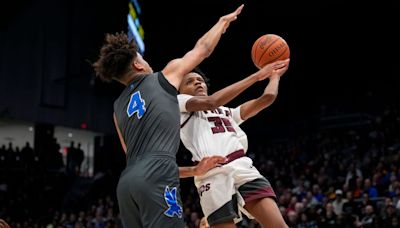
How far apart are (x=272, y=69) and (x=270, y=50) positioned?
1.35ft

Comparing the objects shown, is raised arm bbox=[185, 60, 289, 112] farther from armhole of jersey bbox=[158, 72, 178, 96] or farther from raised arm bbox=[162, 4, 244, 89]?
armhole of jersey bbox=[158, 72, 178, 96]

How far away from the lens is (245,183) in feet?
16.1

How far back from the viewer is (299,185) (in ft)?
50.9

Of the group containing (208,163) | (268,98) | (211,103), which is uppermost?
(268,98)

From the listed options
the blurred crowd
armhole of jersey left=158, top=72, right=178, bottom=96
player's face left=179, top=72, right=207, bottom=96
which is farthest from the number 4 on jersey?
the blurred crowd

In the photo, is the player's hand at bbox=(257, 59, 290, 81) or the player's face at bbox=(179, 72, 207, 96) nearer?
the player's hand at bbox=(257, 59, 290, 81)

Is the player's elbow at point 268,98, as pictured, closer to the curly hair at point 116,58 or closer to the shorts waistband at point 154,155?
the curly hair at point 116,58

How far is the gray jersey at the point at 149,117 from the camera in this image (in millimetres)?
3594

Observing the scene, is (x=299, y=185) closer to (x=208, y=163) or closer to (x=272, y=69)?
(x=272, y=69)

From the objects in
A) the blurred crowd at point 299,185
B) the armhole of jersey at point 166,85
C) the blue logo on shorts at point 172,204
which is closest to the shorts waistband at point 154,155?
the blue logo on shorts at point 172,204

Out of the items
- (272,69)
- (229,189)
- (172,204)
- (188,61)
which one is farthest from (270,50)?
(172,204)

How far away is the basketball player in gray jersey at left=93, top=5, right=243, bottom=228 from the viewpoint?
11.1 ft

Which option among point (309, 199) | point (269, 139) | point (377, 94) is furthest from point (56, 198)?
point (377, 94)

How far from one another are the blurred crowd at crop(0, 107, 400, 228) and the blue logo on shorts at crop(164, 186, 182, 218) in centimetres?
763
